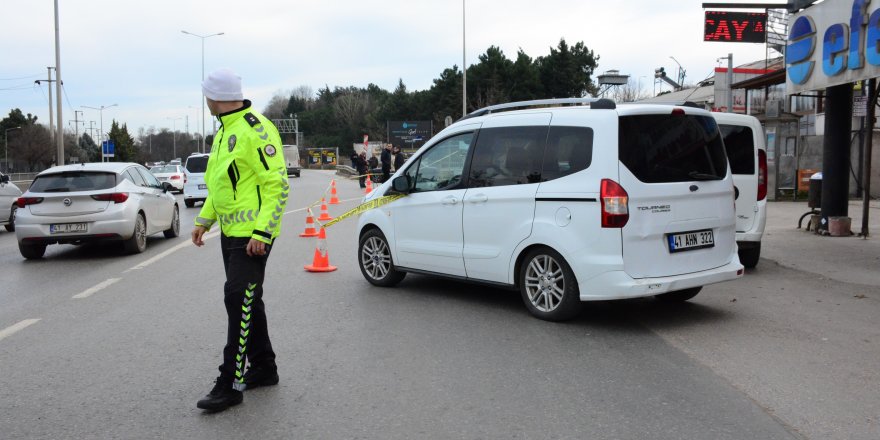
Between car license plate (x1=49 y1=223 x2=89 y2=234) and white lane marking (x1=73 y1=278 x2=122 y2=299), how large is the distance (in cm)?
249

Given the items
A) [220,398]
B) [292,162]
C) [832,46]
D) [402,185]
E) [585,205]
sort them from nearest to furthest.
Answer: [220,398]
[585,205]
[402,185]
[832,46]
[292,162]

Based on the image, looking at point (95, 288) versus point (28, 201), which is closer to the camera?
point (95, 288)

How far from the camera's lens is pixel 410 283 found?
9.09 m

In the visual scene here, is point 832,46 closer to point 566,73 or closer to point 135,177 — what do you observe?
point 135,177

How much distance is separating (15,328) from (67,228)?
5325 millimetres

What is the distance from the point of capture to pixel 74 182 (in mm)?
12172

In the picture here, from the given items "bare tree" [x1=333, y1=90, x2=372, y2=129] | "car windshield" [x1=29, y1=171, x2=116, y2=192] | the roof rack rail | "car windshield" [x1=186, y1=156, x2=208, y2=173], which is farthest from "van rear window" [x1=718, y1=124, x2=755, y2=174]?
"bare tree" [x1=333, y1=90, x2=372, y2=129]

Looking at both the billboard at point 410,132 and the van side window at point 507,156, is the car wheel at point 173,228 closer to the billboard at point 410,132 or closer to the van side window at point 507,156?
the van side window at point 507,156

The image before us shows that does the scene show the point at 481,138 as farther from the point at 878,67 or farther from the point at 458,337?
the point at 878,67

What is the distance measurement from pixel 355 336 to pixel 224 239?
1.99 m

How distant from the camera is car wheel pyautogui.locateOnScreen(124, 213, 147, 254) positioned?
12.4 meters

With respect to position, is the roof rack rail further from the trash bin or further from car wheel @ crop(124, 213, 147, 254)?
the trash bin

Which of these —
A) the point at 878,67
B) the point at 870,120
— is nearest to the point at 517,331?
the point at 878,67

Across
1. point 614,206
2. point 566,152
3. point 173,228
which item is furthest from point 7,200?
point 614,206
